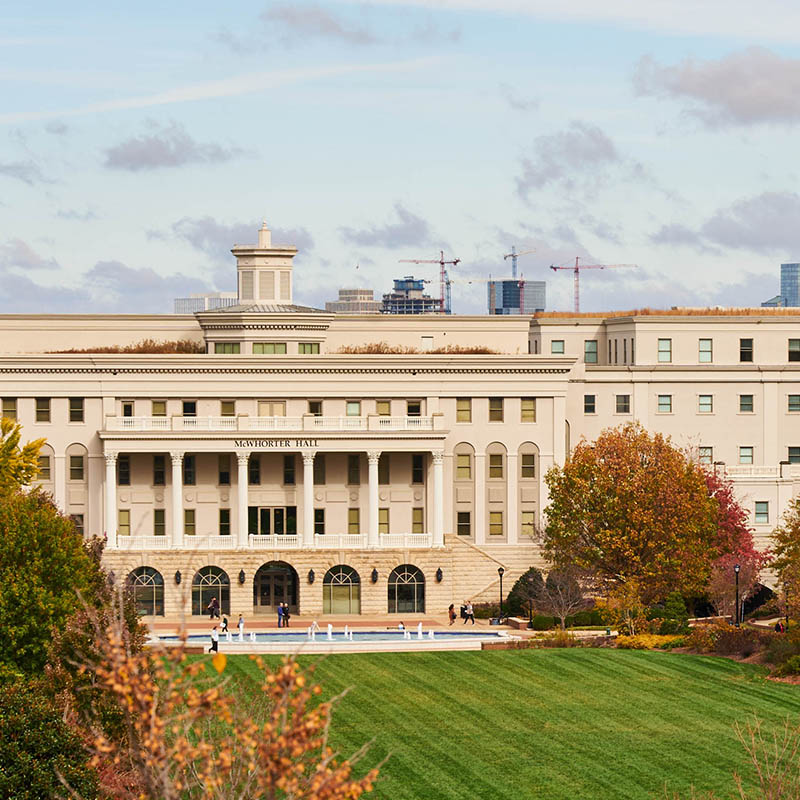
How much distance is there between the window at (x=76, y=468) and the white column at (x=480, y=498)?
2130cm

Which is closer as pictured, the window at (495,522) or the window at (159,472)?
the window at (159,472)

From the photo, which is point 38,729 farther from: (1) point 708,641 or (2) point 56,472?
(2) point 56,472

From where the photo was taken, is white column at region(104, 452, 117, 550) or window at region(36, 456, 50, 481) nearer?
white column at region(104, 452, 117, 550)

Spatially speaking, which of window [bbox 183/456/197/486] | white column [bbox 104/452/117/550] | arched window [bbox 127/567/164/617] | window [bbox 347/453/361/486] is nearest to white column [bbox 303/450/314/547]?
window [bbox 347/453/361/486]

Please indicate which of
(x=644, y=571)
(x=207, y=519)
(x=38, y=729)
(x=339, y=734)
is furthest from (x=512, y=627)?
(x=38, y=729)

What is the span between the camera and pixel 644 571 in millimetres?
77938

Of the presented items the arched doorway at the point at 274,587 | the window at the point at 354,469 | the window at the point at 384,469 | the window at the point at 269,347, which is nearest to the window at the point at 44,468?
the arched doorway at the point at 274,587

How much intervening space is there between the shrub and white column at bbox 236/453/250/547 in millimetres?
47567

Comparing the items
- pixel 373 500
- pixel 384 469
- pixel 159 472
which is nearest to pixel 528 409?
pixel 384 469

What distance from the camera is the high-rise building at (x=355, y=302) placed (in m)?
148

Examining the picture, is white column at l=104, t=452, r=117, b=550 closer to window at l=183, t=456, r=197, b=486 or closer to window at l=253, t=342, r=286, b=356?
window at l=183, t=456, r=197, b=486

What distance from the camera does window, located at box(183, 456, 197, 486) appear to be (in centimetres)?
8944

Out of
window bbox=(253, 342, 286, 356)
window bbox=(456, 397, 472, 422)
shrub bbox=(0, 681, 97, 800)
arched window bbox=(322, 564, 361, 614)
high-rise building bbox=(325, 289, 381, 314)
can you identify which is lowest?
shrub bbox=(0, 681, 97, 800)

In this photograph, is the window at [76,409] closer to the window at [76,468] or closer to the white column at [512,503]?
the window at [76,468]
